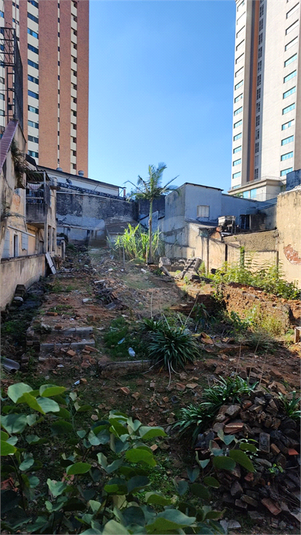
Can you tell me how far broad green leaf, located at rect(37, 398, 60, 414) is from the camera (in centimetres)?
128

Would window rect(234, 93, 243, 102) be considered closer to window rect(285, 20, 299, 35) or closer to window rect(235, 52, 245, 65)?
window rect(235, 52, 245, 65)

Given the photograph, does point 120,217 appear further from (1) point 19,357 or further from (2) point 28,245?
(1) point 19,357

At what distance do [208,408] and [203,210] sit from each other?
15.3 m

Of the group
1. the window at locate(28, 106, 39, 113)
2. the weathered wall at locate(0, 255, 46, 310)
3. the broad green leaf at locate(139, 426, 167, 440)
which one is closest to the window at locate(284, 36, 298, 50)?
the window at locate(28, 106, 39, 113)

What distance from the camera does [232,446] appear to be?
8.05ft

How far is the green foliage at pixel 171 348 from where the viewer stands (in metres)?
4.26

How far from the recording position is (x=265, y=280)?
8.34m

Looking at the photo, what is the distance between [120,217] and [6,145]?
648 inches

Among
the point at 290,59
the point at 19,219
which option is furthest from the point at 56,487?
the point at 290,59

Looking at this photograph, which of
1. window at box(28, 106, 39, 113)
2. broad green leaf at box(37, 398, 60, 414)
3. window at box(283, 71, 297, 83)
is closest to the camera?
broad green leaf at box(37, 398, 60, 414)

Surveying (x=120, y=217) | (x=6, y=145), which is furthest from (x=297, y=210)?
(x=120, y=217)

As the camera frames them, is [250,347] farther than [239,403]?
Yes

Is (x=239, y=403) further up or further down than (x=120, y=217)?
further down

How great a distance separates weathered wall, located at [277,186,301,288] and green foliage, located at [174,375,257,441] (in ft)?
20.8
